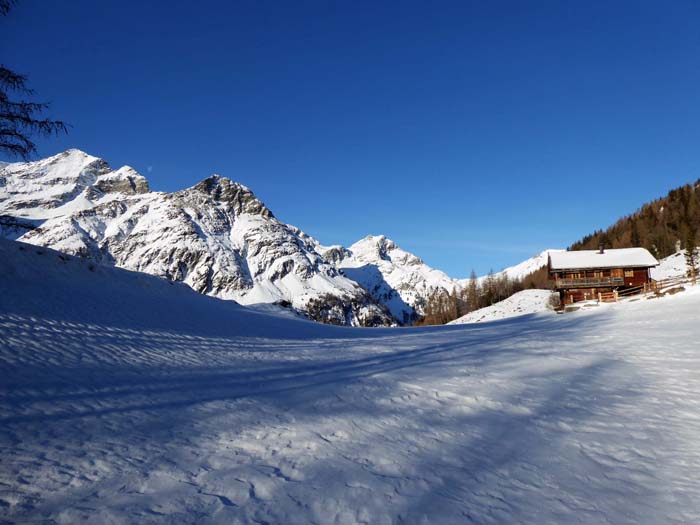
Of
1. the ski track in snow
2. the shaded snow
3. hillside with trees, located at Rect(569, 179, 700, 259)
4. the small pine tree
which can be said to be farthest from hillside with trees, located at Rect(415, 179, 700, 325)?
Result: the ski track in snow

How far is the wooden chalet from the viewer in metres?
54.3

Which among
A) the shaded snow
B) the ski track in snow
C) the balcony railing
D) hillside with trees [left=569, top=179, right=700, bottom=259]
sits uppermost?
hillside with trees [left=569, top=179, right=700, bottom=259]

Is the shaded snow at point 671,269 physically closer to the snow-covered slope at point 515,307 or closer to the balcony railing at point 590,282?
the snow-covered slope at point 515,307

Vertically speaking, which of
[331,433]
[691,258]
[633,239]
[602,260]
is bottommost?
[331,433]

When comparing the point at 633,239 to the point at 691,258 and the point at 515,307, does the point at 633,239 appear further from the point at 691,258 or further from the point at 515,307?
the point at 515,307

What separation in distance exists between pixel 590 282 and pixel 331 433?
59698mm

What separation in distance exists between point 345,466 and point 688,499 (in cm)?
477

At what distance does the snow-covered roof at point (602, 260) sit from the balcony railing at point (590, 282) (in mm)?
1846

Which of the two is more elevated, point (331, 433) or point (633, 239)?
point (633, 239)

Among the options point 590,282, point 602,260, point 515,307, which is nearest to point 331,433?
point 590,282

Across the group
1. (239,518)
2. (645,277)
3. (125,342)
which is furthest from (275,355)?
(645,277)

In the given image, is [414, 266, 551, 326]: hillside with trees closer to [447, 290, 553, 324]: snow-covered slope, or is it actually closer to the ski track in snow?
A: [447, 290, 553, 324]: snow-covered slope

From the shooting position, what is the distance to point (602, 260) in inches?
2231

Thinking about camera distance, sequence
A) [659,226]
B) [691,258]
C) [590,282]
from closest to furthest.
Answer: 1. [590,282]
2. [691,258]
3. [659,226]
